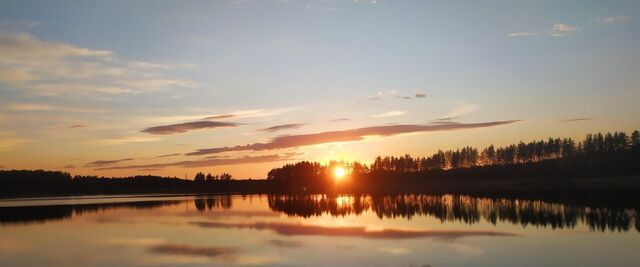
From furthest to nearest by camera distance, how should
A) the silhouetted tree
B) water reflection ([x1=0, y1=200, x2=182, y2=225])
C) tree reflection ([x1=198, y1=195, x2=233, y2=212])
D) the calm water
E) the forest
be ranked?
the silhouetted tree < the forest < tree reflection ([x1=198, y1=195, x2=233, y2=212]) < water reflection ([x1=0, y1=200, x2=182, y2=225]) < the calm water

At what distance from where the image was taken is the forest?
9475 cm

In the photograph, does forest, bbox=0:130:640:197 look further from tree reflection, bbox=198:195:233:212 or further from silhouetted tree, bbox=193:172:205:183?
tree reflection, bbox=198:195:233:212

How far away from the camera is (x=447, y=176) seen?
125 m

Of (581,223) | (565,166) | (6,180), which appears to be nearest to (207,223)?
(581,223)

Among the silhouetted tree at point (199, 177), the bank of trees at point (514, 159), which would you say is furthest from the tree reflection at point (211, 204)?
the silhouetted tree at point (199, 177)

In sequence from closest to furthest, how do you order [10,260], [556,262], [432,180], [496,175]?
1. [556,262]
2. [10,260]
3. [496,175]
4. [432,180]

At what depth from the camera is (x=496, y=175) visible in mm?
113625

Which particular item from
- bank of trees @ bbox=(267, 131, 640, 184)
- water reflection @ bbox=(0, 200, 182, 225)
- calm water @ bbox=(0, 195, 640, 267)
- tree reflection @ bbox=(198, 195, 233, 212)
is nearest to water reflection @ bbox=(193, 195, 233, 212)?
tree reflection @ bbox=(198, 195, 233, 212)

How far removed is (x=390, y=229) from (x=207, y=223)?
13274mm

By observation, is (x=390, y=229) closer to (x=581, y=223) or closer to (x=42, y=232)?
(x=581, y=223)

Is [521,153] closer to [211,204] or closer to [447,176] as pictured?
[447,176]

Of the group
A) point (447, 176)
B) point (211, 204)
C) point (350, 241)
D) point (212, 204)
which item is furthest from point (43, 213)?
point (447, 176)

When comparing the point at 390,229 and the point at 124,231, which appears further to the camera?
the point at 124,231

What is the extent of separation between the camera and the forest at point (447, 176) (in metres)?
94.8
